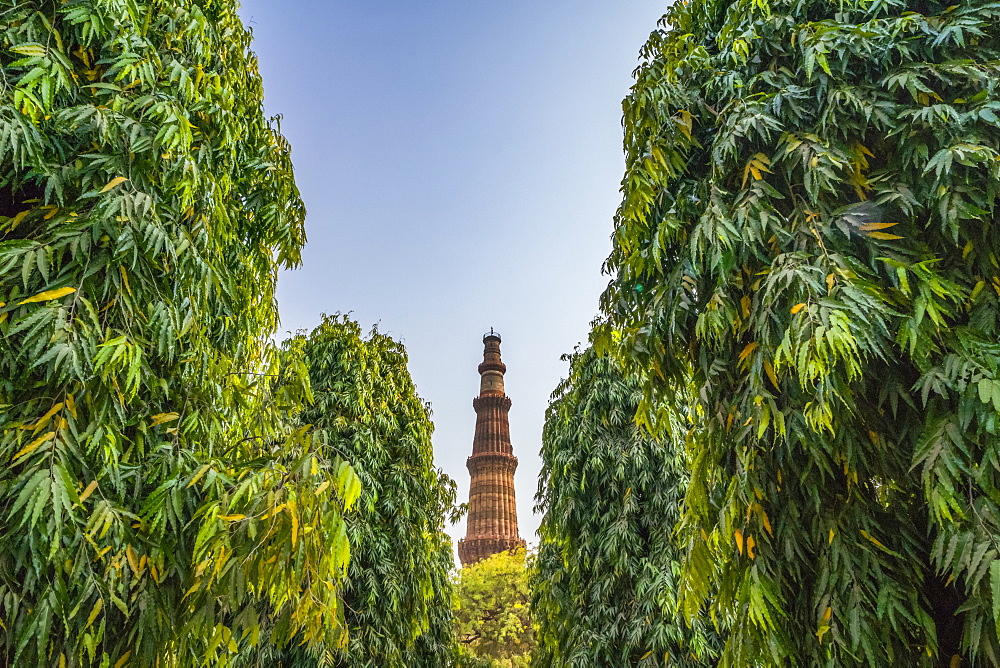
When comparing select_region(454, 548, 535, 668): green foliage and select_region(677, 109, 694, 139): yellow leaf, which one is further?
select_region(454, 548, 535, 668): green foliage

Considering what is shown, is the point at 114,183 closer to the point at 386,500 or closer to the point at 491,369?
the point at 386,500

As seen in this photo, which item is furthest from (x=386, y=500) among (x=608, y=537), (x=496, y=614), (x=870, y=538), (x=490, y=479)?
(x=490, y=479)

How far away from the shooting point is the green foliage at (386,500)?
24.7ft

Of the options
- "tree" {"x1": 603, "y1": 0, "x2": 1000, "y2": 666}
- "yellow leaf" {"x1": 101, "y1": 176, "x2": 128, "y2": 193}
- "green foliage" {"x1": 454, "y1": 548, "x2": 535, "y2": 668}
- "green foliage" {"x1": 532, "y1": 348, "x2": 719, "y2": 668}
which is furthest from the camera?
"green foliage" {"x1": 454, "y1": 548, "x2": 535, "y2": 668}

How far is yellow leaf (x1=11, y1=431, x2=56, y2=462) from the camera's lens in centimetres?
196

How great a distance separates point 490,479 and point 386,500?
25390mm

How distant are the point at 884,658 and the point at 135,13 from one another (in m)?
3.30

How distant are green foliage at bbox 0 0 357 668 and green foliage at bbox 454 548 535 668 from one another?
59.8 ft

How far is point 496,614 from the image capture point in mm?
20844

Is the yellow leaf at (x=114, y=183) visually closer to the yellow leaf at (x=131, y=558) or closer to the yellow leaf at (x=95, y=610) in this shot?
the yellow leaf at (x=131, y=558)

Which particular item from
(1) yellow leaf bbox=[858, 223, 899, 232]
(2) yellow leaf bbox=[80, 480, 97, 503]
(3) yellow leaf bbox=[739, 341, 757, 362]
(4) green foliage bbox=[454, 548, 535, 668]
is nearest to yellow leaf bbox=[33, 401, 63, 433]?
(2) yellow leaf bbox=[80, 480, 97, 503]

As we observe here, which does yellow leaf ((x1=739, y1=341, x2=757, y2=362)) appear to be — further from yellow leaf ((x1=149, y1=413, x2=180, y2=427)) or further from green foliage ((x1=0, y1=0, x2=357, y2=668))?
yellow leaf ((x1=149, y1=413, x2=180, y2=427))

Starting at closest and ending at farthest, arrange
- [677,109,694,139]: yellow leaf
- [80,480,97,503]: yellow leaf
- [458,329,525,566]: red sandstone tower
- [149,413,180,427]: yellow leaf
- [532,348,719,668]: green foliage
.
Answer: [80,480,97,503]: yellow leaf < [149,413,180,427]: yellow leaf < [677,109,694,139]: yellow leaf < [532,348,719,668]: green foliage < [458,329,525,566]: red sandstone tower

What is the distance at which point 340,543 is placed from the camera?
7.18 feet
